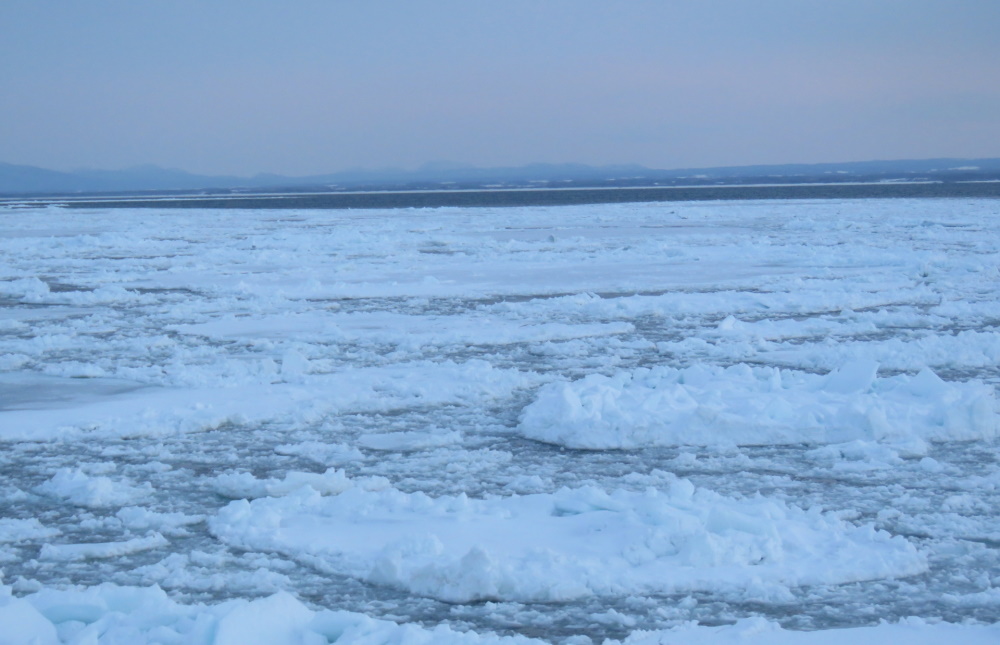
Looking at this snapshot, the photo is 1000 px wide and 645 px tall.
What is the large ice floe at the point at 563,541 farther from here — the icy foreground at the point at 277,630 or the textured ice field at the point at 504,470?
the icy foreground at the point at 277,630

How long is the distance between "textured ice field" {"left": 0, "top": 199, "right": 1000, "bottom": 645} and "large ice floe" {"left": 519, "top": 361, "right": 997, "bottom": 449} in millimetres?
21

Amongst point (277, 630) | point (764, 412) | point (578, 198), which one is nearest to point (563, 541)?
point (277, 630)

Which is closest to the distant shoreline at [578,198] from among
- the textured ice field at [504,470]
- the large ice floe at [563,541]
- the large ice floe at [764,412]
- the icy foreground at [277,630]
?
the textured ice field at [504,470]

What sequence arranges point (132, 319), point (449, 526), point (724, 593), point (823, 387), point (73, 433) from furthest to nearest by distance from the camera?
1. point (132, 319)
2. point (823, 387)
3. point (73, 433)
4. point (449, 526)
5. point (724, 593)

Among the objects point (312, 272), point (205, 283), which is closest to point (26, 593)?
point (205, 283)

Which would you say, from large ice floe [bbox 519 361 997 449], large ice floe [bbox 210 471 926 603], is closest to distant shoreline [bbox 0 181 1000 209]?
large ice floe [bbox 519 361 997 449]

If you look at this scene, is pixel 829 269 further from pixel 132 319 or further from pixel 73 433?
pixel 73 433

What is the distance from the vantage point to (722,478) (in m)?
5.43

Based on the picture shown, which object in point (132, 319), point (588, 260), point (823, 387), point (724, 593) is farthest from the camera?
point (588, 260)

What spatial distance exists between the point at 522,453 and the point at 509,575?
204 cm

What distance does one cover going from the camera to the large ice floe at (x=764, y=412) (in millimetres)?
6184

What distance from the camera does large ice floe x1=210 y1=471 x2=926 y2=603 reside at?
396 centimetres

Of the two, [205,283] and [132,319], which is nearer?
[132,319]

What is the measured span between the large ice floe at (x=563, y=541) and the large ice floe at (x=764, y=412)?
1.16 m
